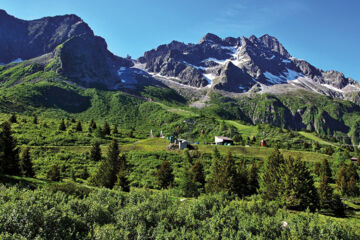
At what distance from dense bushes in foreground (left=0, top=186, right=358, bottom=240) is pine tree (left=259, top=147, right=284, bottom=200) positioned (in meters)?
16.7

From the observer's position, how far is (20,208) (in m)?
11.3

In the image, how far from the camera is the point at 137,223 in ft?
45.3

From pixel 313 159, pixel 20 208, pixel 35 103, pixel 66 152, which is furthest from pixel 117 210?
pixel 35 103

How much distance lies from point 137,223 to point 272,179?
92.4 ft

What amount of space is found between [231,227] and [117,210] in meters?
8.49

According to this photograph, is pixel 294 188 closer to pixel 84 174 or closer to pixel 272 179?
pixel 272 179

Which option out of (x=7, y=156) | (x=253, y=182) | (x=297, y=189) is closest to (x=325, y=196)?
(x=297, y=189)

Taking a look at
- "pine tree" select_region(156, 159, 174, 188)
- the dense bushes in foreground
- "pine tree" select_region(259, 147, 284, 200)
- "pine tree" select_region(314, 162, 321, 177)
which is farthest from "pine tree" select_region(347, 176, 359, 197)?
"pine tree" select_region(156, 159, 174, 188)

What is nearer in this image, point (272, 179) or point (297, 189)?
point (297, 189)

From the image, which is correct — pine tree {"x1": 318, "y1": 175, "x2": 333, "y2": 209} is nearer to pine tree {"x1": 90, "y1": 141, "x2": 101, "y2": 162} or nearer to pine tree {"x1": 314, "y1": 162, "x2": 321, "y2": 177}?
pine tree {"x1": 314, "y1": 162, "x2": 321, "y2": 177}

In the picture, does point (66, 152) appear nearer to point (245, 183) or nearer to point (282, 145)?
point (245, 183)

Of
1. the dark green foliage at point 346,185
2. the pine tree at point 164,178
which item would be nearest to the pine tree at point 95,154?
the pine tree at point 164,178

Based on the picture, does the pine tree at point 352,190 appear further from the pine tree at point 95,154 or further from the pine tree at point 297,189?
the pine tree at point 95,154

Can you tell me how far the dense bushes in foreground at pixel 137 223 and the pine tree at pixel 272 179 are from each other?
1669 centimetres
